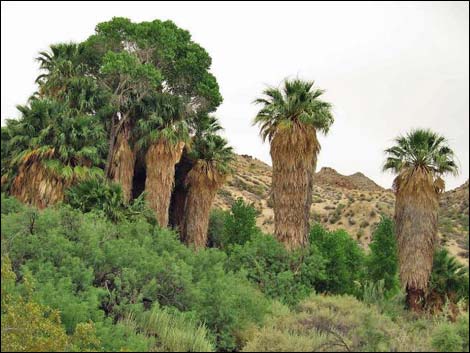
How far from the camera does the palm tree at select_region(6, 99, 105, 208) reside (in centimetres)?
3094

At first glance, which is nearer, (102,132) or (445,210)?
(102,132)

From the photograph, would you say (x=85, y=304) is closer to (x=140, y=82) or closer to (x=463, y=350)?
(x=463, y=350)

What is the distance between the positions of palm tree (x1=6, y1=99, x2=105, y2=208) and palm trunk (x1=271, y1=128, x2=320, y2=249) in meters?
9.83

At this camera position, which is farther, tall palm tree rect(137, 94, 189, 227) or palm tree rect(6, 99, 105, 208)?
tall palm tree rect(137, 94, 189, 227)

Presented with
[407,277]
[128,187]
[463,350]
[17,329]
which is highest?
[128,187]

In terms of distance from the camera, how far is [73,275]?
1886cm

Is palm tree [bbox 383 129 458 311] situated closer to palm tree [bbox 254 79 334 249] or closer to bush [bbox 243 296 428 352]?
palm tree [bbox 254 79 334 249]

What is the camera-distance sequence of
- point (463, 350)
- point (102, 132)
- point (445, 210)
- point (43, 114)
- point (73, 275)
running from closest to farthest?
point (463, 350) < point (73, 275) < point (43, 114) < point (102, 132) < point (445, 210)

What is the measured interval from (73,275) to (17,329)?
5.16m

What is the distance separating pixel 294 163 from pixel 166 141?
28.9 feet

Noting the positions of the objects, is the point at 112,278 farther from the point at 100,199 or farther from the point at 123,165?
the point at 123,165

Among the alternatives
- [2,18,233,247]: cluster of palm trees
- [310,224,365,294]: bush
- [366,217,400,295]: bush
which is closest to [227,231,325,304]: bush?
[310,224,365,294]: bush

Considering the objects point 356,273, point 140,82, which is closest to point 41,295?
point 140,82

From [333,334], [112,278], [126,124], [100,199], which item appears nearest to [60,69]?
[126,124]
